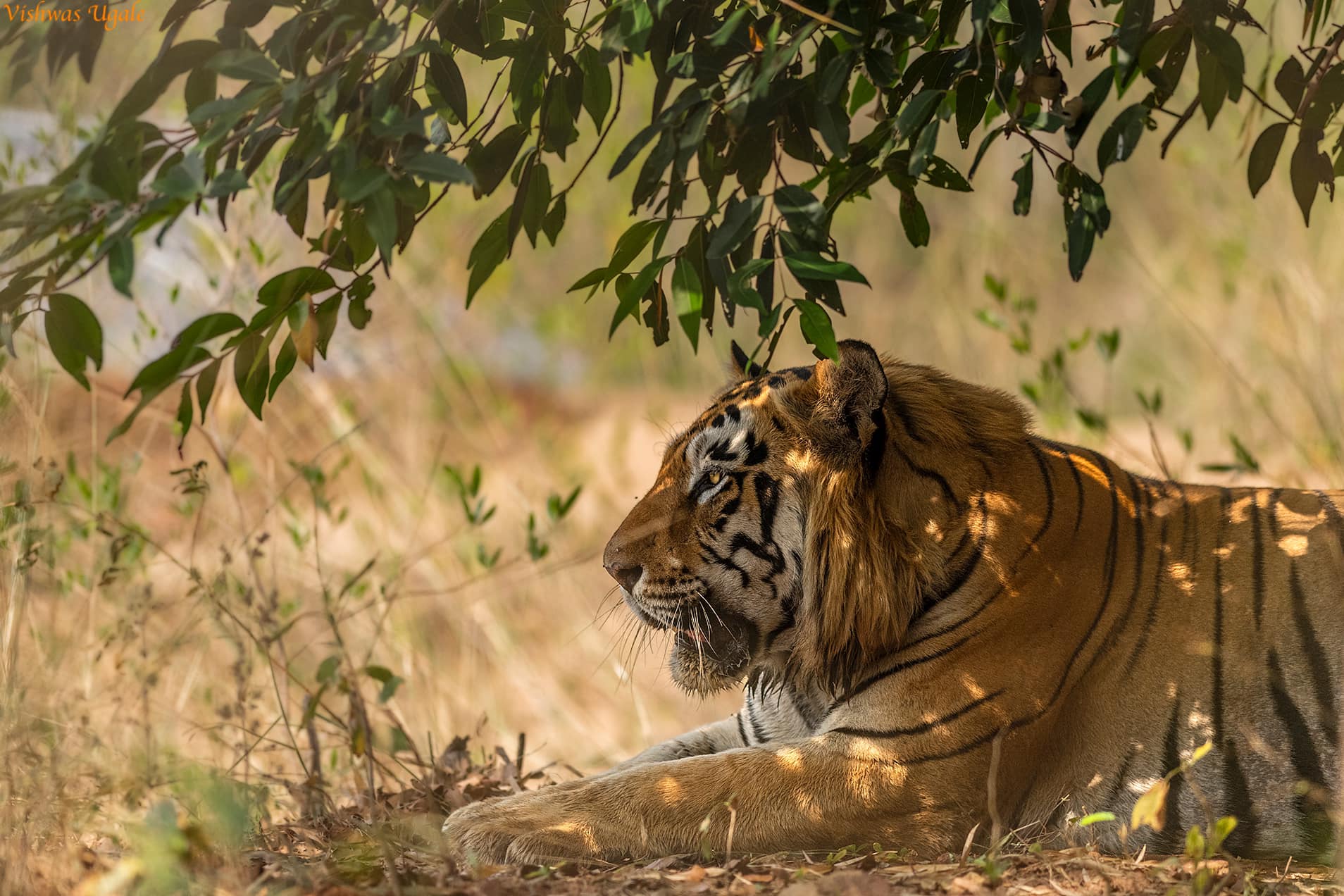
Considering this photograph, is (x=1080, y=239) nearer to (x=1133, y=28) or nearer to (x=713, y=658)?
(x=1133, y=28)

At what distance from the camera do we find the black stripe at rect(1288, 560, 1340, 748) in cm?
288

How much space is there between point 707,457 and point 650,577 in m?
0.34

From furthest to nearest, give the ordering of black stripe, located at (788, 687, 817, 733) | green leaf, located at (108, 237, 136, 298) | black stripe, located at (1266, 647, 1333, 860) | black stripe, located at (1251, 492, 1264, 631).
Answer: black stripe, located at (788, 687, 817, 733), black stripe, located at (1251, 492, 1264, 631), black stripe, located at (1266, 647, 1333, 860), green leaf, located at (108, 237, 136, 298)

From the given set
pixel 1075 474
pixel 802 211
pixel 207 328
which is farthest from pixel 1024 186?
pixel 207 328

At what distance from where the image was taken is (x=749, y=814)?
2.78m

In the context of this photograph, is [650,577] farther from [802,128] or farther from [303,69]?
[303,69]

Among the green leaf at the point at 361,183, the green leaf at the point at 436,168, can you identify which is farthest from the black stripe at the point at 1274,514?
the green leaf at the point at 361,183

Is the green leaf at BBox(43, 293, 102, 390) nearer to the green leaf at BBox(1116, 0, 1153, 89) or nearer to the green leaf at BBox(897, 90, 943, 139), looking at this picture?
the green leaf at BBox(897, 90, 943, 139)

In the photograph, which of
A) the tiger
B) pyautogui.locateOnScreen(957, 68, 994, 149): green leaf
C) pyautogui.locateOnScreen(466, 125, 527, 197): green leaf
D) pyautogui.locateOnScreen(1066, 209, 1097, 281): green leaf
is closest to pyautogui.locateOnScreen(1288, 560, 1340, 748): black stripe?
the tiger

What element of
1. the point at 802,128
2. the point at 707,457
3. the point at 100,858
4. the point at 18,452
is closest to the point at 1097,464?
the point at 707,457

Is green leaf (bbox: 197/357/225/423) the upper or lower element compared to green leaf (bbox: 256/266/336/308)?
lower

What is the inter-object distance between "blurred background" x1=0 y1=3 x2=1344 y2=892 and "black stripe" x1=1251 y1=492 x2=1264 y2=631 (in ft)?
3.51

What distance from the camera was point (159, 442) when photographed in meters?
10.8

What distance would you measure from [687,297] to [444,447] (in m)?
6.41
